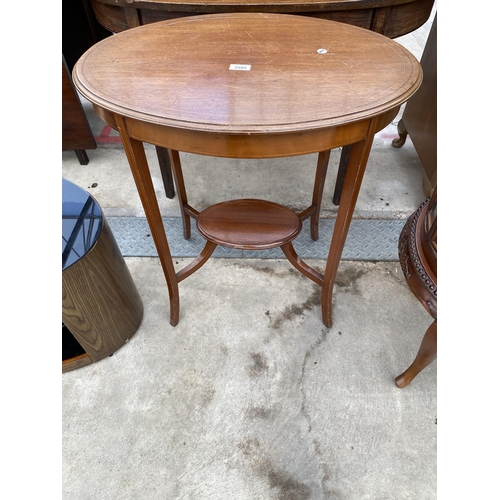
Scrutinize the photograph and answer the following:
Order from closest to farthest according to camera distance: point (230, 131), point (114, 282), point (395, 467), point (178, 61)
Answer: point (230, 131) < point (178, 61) < point (395, 467) < point (114, 282)

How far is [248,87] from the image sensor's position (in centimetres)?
90

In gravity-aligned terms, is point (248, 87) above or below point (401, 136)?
above

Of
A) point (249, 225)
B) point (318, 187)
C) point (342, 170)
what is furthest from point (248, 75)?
point (342, 170)

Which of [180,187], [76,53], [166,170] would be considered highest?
[76,53]

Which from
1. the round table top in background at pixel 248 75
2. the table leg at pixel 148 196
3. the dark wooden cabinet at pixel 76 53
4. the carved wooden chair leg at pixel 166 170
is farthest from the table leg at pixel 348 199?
the dark wooden cabinet at pixel 76 53

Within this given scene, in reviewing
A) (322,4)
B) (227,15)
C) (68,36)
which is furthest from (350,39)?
(68,36)

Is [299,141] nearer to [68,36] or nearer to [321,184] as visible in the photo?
[321,184]

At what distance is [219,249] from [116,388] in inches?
31.3

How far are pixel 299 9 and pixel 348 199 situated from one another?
2.58 feet

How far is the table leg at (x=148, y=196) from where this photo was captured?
98 centimetres

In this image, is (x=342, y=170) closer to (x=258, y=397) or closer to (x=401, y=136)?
(x=401, y=136)

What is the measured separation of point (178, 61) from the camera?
102cm

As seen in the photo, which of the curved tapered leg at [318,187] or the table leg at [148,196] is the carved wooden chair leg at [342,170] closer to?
the curved tapered leg at [318,187]

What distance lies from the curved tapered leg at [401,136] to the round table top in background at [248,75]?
A: 4.40 ft
